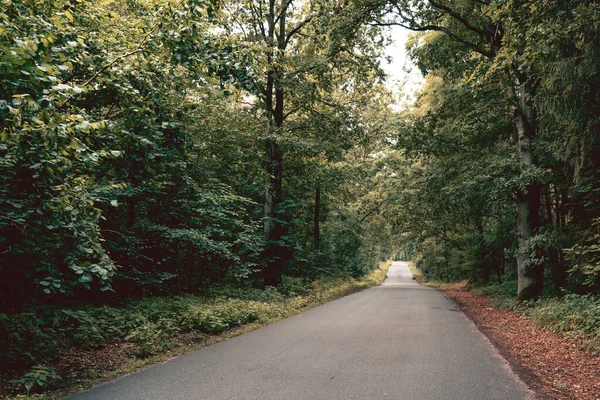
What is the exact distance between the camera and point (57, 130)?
3.51 meters

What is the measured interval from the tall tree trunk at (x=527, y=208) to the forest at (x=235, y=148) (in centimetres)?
6

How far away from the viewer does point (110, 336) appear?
664 centimetres

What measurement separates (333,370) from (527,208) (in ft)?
33.6

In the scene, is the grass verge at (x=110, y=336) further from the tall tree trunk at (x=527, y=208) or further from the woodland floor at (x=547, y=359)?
the tall tree trunk at (x=527, y=208)

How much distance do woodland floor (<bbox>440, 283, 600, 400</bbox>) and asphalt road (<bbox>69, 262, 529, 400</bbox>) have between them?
0.34 meters

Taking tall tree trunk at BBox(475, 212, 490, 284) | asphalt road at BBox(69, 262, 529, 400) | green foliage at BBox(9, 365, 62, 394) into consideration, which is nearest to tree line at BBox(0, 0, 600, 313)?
tall tree trunk at BBox(475, 212, 490, 284)

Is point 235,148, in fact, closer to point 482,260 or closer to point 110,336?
point 110,336

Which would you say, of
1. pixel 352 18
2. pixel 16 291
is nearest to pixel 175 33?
pixel 16 291

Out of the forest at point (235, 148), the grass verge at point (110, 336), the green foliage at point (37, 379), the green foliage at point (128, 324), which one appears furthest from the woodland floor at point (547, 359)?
the green foliage at point (37, 379)

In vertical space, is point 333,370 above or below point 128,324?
below

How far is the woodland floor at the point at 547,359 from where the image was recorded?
4.81 metres

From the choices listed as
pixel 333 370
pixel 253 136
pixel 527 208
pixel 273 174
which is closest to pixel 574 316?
pixel 527 208

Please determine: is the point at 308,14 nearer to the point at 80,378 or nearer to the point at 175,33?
the point at 175,33

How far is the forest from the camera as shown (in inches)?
166
